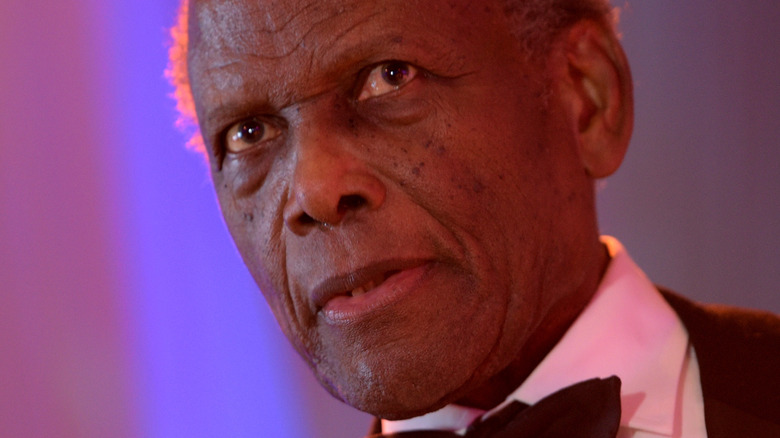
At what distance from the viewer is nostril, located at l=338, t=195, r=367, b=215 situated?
53.2 inches

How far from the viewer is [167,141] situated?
2.84m

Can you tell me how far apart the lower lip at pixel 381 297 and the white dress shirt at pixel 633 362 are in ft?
1.10

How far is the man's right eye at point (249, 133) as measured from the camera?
155cm

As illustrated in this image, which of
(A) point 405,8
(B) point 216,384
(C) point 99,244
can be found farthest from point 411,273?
(B) point 216,384

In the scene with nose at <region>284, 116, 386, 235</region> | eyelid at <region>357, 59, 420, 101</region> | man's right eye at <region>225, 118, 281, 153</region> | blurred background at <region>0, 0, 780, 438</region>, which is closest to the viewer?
nose at <region>284, 116, 386, 235</region>

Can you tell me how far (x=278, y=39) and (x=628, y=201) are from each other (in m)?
1.91

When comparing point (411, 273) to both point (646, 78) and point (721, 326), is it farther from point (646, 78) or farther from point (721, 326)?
point (646, 78)

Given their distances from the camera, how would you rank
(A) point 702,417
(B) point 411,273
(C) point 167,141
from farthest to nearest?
(C) point 167,141, (A) point 702,417, (B) point 411,273

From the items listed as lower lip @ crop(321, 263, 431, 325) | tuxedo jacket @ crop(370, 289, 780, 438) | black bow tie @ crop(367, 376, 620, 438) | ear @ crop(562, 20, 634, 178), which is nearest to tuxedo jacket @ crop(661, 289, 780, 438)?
tuxedo jacket @ crop(370, 289, 780, 438)

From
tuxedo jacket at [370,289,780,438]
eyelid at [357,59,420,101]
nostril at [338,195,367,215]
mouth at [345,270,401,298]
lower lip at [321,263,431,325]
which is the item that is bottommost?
tuxedo jacket at [370,289,780,438]

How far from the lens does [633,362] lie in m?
1.51

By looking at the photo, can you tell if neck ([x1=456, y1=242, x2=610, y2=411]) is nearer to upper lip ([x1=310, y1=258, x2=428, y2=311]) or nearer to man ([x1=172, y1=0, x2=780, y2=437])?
man ([x1=172, y1=0, x2=780, y2=437])

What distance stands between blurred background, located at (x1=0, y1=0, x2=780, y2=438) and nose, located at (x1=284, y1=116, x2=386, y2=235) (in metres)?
1.20

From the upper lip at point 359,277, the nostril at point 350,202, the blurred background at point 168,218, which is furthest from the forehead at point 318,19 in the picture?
the blurred background at point 168,218
